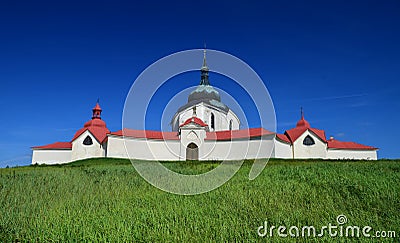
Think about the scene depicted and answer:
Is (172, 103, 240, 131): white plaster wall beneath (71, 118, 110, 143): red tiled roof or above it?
above

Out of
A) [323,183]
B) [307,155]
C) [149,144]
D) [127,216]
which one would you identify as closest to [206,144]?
[149,144]

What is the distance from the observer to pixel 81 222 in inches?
249

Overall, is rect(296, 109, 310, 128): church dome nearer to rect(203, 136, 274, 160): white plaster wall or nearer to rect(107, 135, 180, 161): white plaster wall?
rect(203, 136, 274, 160): white plaster wall

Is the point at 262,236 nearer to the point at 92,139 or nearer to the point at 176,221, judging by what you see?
the point at 176,221

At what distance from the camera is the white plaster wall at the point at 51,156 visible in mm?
45656

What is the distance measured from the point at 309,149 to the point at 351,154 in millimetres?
8577

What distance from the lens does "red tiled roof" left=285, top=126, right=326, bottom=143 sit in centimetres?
4484

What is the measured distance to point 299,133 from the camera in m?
45.2

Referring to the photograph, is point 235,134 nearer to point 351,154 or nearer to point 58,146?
point 351,154

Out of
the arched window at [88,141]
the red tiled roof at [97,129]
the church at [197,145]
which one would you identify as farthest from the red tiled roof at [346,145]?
the arched window at [88,141]

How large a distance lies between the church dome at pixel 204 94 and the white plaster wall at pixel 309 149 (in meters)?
20.3

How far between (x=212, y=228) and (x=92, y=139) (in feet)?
140

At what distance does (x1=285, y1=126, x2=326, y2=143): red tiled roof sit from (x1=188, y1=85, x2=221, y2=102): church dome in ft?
58.6

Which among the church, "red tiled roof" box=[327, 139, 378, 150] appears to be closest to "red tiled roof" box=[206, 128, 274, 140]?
the church
